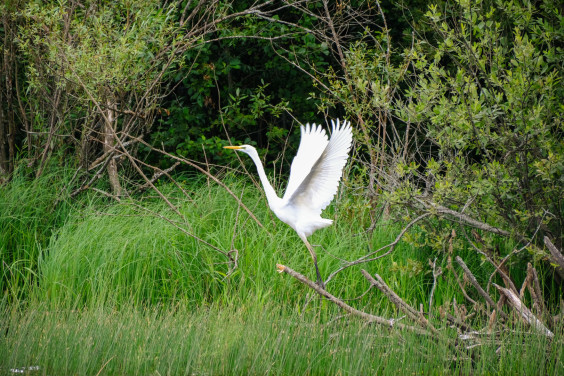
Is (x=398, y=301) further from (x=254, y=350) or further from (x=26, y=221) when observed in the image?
(x=26, y=221)

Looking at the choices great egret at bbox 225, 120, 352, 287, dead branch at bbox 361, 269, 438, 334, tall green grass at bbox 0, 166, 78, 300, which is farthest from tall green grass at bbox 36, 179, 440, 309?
dead branch at bbox 361, 269, 438, 334

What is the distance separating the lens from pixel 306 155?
4488mm

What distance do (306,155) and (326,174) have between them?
366mm

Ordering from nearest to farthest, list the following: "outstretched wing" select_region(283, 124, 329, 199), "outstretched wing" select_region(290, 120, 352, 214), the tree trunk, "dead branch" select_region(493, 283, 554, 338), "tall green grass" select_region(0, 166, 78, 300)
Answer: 1. "dead branch" select_region(493, 283, 554, 338)
2. "outstretched wing" select_region(290, 120, 352, 214)
3. "outstretched wing" select_region(283, 124, 329, 199)
4. "tall green grass" select_region(0, 166, 78, 300)
5. the tree trunk

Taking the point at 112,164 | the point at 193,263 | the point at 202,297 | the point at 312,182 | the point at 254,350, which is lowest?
the point at 202,297

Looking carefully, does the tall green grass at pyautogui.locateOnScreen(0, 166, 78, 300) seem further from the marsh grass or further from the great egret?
the great egret

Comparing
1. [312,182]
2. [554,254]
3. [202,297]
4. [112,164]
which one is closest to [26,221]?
[112,164]

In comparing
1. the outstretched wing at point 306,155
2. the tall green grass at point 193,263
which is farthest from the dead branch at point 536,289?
the outstretched wing at point 306,155

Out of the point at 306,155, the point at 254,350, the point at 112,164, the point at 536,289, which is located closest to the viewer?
the point at 254,350

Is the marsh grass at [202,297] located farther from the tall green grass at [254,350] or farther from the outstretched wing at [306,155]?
the outstretched wing at [306,155]

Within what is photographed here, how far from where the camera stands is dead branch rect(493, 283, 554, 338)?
12.0ft

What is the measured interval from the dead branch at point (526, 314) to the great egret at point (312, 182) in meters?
1.09

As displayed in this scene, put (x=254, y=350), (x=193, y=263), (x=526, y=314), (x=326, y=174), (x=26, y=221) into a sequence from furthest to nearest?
(x=26, y=221)
(x=193, y=263)
(x=326, y=174)
(x=526, y=314)
(x=254, y=350)

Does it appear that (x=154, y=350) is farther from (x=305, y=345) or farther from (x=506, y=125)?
(x=506, y=125)
